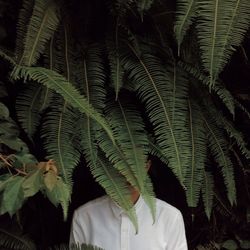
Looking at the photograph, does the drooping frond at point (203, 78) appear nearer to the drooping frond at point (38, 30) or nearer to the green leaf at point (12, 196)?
the drooping frond at point (38, 30)

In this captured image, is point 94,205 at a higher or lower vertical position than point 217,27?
lower

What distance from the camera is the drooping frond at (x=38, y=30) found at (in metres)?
1.59

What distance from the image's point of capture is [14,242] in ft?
5.84

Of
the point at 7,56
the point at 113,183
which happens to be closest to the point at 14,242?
the point at 113,183

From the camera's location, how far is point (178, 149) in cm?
174

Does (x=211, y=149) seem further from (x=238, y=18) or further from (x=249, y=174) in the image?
(x=238, y=18)

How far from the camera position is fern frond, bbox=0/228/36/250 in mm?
1768

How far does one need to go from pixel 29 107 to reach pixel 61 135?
0.15 m

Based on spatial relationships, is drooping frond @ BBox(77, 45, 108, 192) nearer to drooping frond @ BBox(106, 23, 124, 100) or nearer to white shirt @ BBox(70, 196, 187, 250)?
drooping frond @ BBox(106, 23, 124, 100)

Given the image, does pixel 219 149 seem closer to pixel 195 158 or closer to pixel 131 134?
pixel 195 158

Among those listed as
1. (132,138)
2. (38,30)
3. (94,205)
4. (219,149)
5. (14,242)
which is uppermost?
(38,30)

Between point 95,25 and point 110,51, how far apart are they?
137 millimetres

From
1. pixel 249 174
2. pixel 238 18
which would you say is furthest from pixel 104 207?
pixel 249 174

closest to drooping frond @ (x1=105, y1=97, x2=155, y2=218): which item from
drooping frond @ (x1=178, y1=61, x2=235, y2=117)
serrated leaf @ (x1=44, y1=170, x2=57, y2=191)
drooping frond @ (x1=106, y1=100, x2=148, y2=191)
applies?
drooping frond @ (x1=106, y1=100, x2=148, y2=191)
